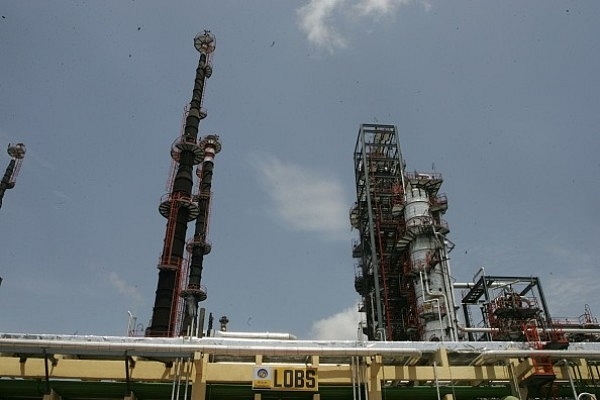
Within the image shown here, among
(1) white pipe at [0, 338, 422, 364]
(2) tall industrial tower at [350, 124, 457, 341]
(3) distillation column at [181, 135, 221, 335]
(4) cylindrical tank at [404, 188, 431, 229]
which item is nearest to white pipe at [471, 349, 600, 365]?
(1) white pipe at [0, 338, 422, 364]

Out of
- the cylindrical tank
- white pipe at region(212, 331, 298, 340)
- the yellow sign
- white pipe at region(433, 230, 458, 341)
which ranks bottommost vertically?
the yellow sign

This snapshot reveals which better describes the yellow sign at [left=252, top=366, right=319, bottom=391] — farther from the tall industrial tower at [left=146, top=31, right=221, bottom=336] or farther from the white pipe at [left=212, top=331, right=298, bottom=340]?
the tall industrial tower at [left=146, top=31, right=221, bottom=336]

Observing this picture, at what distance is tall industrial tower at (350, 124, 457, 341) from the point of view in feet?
143

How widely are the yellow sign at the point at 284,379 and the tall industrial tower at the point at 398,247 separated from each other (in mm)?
22555

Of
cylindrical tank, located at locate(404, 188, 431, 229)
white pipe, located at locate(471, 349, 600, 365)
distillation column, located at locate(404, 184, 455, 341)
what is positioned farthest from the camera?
cylindrical tank, located at locate(404, 188, 431, 229)

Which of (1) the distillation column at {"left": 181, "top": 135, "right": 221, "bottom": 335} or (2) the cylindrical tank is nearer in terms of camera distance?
(2) the cylindrical tank

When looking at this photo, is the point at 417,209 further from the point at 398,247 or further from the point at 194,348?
the point at 194,348

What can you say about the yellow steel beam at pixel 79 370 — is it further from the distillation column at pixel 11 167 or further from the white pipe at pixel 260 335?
the distillation column at pixel 11 167

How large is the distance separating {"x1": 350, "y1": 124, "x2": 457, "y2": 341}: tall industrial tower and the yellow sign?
2255cm

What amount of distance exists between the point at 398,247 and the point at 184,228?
68.5 feet

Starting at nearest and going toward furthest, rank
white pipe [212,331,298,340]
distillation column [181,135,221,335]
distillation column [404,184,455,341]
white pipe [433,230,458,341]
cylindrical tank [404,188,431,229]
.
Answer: white pipe [212,331,298,340], white pipe [433,230,458,341], distillation column [404,184,455,341], cylindrical tank [404,188,431,229], distillation column [181,135,221,335]

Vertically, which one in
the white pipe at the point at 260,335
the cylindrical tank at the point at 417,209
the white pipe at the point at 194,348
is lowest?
the white pipe at the point at 194,348

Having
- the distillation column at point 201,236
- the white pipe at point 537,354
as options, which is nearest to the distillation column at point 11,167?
the distillation column at point 201,236

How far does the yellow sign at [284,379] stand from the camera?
18469 millimetres
